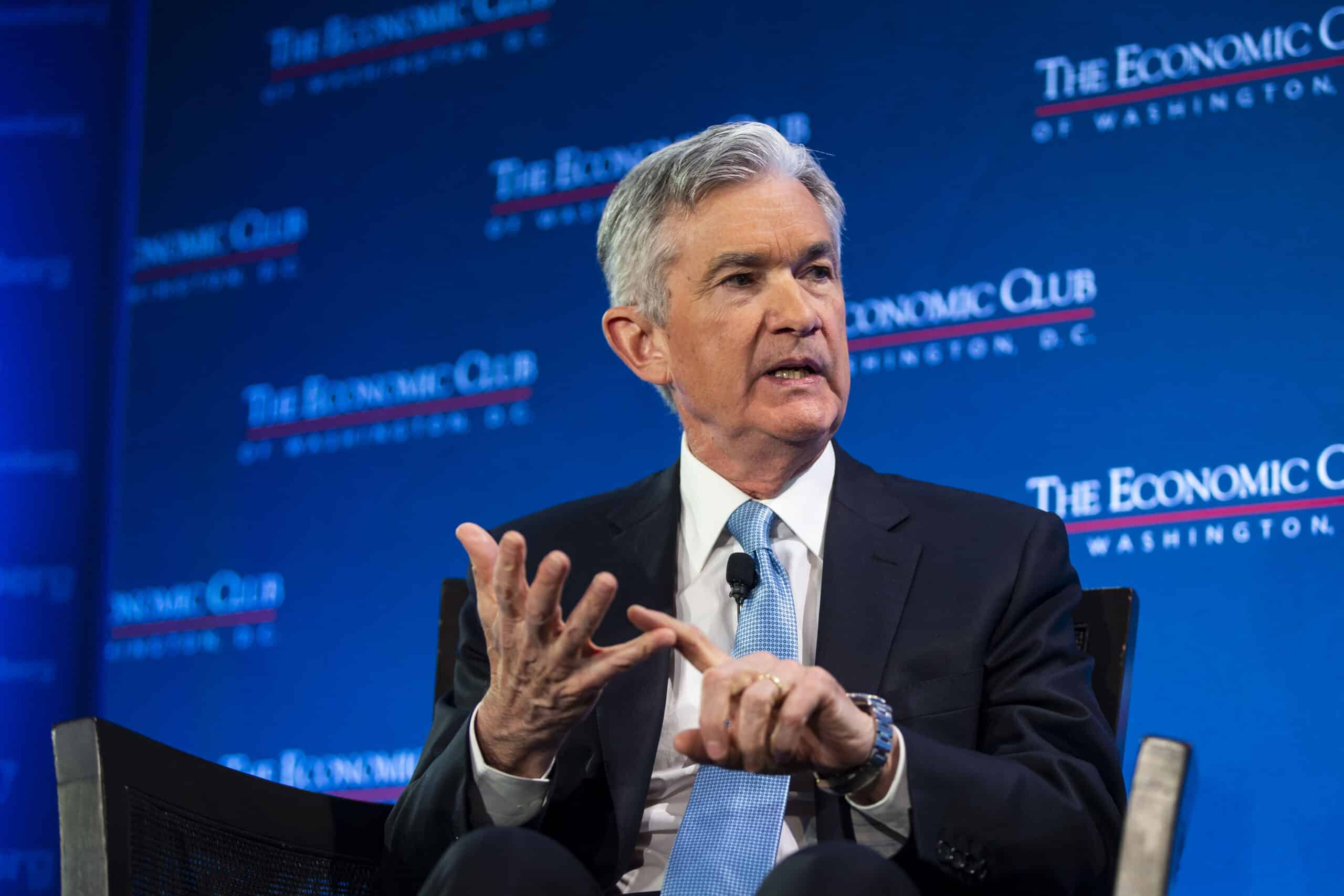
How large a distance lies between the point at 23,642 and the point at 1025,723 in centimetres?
265

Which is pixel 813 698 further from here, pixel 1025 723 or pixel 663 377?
pixel 663 377

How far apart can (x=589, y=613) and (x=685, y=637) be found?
4.3 inches

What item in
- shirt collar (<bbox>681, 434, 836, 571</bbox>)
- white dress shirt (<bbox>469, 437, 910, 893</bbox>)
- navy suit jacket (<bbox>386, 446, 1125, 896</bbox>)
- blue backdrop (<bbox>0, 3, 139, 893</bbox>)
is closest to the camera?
navy suit jacket (<bbox>386, 446, 1125, 896</bbox>)

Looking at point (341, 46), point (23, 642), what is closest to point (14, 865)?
point (23, 642)

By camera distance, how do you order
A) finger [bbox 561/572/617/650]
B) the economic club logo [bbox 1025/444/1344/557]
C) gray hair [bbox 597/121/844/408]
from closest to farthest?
finger [bbox 561/572/617/650], gray hair [bbox 597/121/844/408], the economic club logo [bbox 1025/444/1344/557]

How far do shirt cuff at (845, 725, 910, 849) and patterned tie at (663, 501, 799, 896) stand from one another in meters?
0.11

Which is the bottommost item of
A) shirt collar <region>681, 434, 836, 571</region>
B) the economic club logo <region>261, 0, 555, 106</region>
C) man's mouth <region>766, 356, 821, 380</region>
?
shirt collar <region>681, 434, 836, 571</region>

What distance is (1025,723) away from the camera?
1.67 m

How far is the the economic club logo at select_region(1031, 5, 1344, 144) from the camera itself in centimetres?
244

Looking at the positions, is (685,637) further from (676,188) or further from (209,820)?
(676,188)

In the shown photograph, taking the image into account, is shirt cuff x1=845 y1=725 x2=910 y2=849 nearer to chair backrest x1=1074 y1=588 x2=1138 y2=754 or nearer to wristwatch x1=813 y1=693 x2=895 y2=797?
wristwatch x1=813 y1=693 x2=895 y2=797

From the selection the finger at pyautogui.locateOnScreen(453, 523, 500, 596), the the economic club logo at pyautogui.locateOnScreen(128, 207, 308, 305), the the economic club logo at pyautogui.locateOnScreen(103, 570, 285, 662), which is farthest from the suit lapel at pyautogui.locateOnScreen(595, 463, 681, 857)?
the the economic club logo at pyautogui.locateOnScreen(128, 207, 308, 305)

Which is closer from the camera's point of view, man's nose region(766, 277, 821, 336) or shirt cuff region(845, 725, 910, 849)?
shirt cuff region(845, 725, 910, 849)

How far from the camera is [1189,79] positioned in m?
2.52
